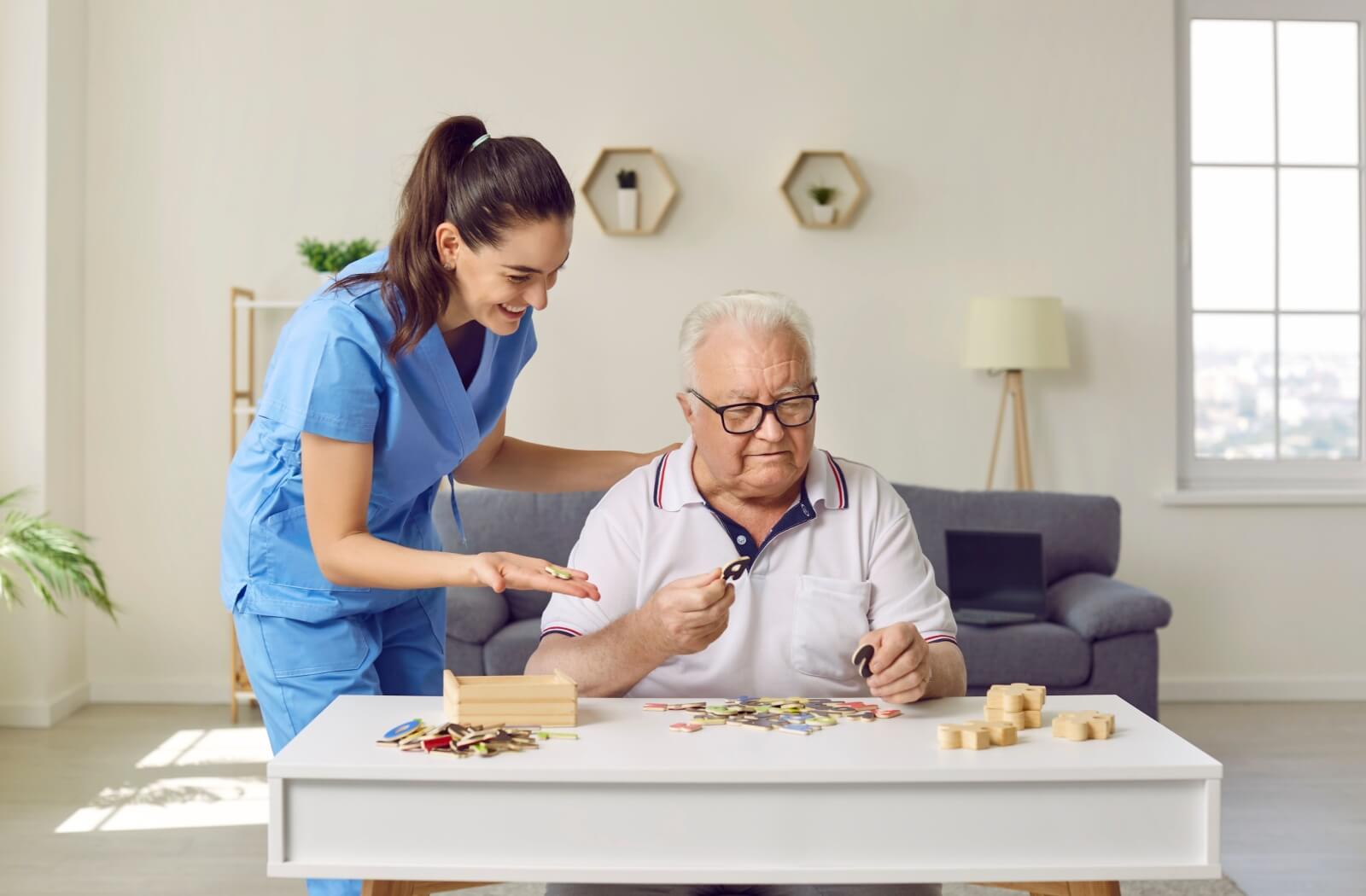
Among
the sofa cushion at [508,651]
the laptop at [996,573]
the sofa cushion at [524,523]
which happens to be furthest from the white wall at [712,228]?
the sofa cushion at [508,651]

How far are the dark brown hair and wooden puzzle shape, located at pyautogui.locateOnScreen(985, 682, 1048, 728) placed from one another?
80 centimetres

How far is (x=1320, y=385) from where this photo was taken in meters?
4.77

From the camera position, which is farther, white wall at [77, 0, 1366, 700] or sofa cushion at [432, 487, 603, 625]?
white wall at [77, 0, 1366, 700]

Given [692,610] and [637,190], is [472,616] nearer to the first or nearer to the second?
[637,190]

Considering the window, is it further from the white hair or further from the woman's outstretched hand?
the woman's outstretched hand

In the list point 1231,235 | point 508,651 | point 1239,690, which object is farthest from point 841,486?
point 1231,235

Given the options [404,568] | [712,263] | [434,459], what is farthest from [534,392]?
[404,568]

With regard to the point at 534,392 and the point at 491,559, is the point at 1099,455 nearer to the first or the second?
the point at 534,392

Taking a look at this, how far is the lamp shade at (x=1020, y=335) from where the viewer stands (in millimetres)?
4227

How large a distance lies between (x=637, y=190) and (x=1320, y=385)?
263cm

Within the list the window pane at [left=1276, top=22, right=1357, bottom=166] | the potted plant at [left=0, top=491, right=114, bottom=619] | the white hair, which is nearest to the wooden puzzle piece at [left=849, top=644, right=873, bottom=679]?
the white hair

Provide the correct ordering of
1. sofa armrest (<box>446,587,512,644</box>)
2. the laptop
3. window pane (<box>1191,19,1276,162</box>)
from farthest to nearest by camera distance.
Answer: window pane (<box>1191,19,1276,162</box>)
the laptop
sofa armrest (<box>446,587,512,644</box>)

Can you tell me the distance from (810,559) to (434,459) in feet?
1.79

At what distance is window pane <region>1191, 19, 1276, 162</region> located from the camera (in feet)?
15.4
